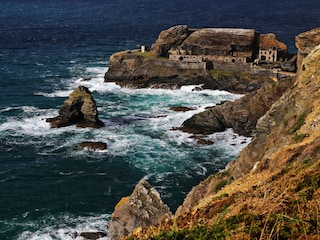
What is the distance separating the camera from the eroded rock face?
3728cm

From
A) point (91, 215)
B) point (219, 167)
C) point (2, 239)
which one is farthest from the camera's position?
point (219, 167)

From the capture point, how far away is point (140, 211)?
123 feet

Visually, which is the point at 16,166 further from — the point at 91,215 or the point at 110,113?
the point at 110,113

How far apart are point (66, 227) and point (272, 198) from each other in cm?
3770

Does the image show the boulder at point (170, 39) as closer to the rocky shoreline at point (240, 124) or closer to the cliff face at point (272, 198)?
the rocky shoreline at point (240, 124)

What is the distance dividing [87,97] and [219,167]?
2862cm

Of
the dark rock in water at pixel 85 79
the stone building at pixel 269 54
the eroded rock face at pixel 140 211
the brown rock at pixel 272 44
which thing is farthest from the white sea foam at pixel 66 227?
the brown rock at pixel 272 44

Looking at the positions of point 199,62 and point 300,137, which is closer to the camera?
point 300,137

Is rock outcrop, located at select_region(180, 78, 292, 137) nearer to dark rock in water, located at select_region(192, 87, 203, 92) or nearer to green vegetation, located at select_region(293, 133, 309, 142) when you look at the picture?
dark rock in water, located at select_region(192, 87, 203, 92)

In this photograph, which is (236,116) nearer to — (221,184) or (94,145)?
(94,145)

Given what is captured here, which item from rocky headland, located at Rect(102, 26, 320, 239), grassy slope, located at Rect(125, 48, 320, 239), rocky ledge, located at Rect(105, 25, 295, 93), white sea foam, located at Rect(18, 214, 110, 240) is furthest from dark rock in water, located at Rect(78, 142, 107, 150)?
grassy slope, located at Rect(125, 48, 320, 239)

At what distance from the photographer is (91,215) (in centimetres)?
5572

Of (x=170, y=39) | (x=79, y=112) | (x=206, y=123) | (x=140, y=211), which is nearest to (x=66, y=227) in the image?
(x=140, y=211)

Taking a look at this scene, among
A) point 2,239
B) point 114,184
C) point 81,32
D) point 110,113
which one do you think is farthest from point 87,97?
point 81,32
